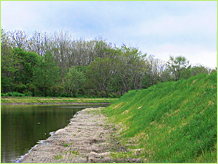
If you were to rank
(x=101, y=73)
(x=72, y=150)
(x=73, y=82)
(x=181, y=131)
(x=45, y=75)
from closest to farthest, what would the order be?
(x=181, y=131)
(x=72, y=150)
(x=45, y=75)
(x=73, y=82)
(x=101, y=73)

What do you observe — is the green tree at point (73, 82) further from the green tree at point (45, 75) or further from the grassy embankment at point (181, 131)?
the grassy embankment at point (181, 131)

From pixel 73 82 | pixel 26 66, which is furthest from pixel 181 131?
pixel 26 66

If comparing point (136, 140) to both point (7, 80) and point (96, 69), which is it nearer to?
point (7, 80)

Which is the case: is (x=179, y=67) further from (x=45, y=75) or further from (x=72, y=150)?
(x=72, y=150)

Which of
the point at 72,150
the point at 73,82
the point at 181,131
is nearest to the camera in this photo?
the point at 181,131

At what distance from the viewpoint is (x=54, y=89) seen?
2810 inches

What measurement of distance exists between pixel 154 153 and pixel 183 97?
5.12 meters

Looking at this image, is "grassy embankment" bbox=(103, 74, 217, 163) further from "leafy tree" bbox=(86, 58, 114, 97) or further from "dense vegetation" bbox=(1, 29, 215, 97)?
"leafy tree" bbox=(86, 58, 114, 97)

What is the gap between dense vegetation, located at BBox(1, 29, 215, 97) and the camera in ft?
227

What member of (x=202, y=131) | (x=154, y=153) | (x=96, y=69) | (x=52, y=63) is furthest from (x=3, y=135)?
(x=96, y=69)

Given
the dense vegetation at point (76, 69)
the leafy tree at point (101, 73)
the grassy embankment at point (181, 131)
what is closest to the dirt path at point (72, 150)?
the grassy embankment at point (181, 131)

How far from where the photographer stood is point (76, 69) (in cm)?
8056

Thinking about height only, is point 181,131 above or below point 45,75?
below

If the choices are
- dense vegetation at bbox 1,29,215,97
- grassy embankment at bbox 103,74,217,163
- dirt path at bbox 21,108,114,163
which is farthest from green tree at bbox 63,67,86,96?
grassy embankment at bbox 103,74,217,163
